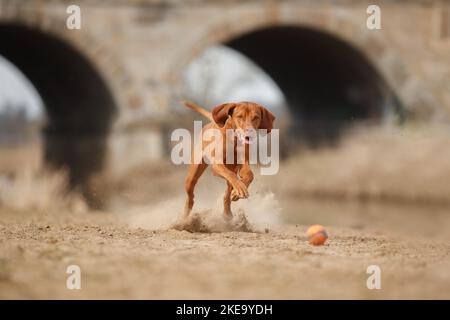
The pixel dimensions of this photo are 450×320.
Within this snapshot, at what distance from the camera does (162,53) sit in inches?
650

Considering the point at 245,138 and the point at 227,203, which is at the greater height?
the point at 245,138

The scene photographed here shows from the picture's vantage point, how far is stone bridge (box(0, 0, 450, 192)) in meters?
16.0

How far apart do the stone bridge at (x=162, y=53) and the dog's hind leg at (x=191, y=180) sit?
8778mm

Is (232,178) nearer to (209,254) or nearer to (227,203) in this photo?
(227,203)

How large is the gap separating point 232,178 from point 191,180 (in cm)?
68

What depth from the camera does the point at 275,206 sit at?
305 inches

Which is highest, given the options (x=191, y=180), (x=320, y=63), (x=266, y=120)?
(x=320, y=63)

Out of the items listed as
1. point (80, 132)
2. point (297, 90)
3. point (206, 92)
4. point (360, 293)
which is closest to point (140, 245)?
point (360, 293)

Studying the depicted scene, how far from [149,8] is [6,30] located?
2.90m

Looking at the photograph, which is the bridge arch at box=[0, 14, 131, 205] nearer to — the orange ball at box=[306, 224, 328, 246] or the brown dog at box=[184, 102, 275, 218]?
the brown dog at box=[184, 102, 275, 218]

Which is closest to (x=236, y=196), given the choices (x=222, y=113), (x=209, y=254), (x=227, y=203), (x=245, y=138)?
(x=245, y=138)

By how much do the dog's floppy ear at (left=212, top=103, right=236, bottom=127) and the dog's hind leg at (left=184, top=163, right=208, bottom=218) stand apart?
18.4 inches

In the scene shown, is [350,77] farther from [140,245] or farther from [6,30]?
[140,245]

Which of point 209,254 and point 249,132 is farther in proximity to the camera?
point 249,132
